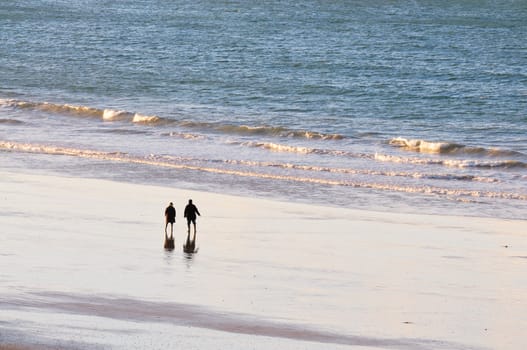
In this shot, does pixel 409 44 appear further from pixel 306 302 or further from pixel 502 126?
pixel 306 302

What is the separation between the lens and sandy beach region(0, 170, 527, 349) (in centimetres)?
1622

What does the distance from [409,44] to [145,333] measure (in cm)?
5489

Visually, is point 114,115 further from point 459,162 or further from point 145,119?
point 459,162

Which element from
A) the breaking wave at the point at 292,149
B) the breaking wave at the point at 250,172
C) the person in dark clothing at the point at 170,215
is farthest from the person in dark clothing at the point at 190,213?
the breaking wave at the point at 292,149

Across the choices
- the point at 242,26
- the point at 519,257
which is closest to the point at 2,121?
the point at 519,257

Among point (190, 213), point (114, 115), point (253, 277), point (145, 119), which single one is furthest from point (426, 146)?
point (253, 277)

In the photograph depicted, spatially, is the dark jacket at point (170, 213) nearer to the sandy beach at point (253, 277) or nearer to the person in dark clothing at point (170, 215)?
the person in dark clothing at point (170, 215)

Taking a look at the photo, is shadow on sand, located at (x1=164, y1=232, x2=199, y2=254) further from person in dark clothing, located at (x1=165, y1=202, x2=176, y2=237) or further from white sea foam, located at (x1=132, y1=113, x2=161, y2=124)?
white sea foam, located at (x1=132, y1=113, x2=161, y2=124)

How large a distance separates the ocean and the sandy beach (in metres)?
3.86

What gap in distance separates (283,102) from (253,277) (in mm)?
30561

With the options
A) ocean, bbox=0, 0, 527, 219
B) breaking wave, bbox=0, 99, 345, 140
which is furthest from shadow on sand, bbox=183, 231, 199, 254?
breaking wave, bbox=0, 99, 345, 140

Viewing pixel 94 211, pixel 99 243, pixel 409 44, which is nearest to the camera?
pixel 99 243

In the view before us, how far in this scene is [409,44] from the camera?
69.0m

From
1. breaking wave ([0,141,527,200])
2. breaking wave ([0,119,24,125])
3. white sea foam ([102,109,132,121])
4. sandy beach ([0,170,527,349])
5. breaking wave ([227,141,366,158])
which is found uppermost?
white sea foam ([102,109,132,121])
